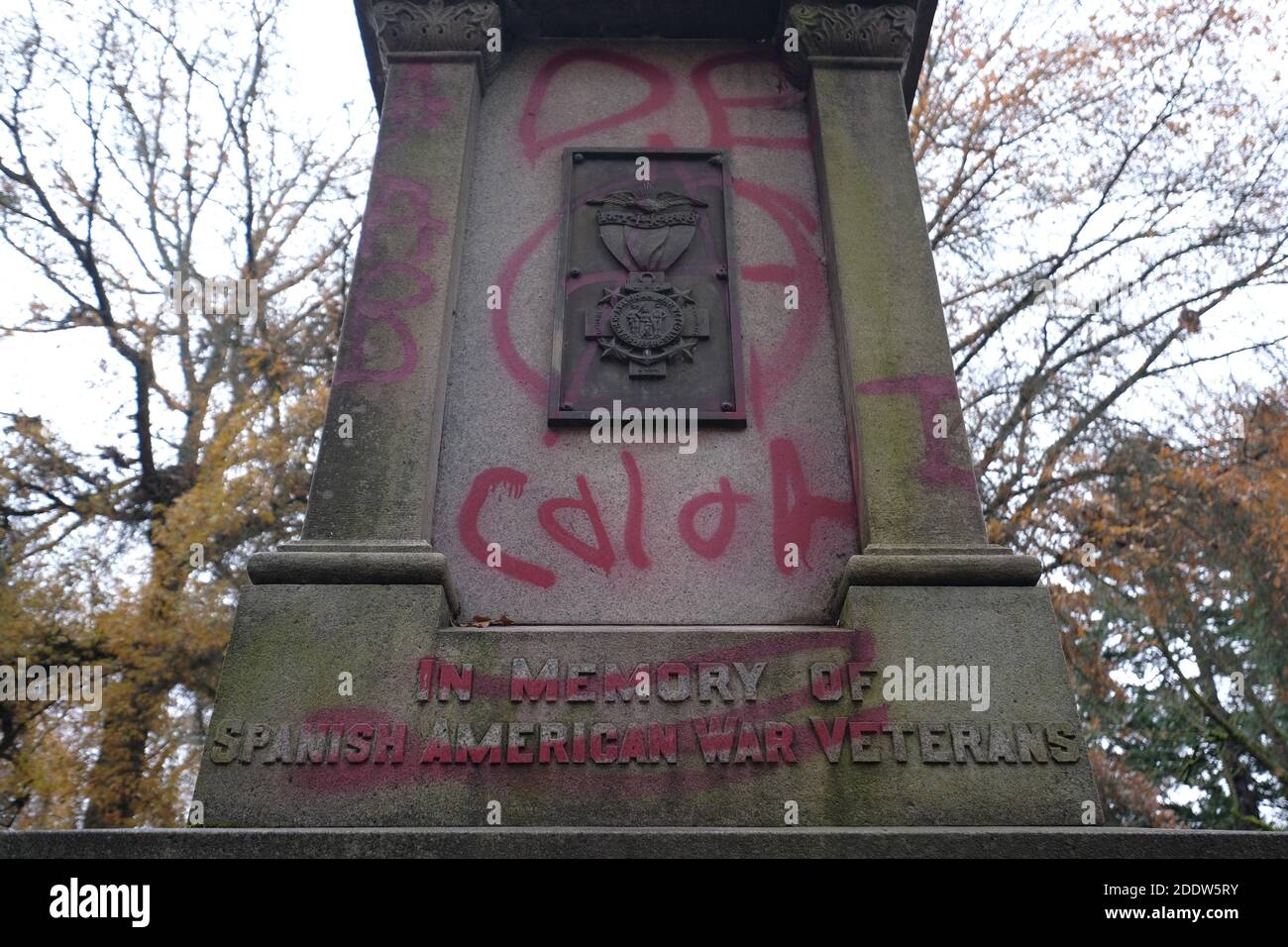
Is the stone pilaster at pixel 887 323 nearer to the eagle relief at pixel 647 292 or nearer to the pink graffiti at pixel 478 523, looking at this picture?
the eagle relief at pixel 647 292

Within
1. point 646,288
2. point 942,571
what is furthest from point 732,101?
point 942,571

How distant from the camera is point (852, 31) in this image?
6.43m

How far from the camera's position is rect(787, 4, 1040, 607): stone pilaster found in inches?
189

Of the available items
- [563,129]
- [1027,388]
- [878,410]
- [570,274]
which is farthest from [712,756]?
[1027,388]

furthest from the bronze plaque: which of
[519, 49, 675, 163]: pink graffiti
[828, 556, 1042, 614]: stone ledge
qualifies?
[828, 556, 1042, 614]: stone ledge

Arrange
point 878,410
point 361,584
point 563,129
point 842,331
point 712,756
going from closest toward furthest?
1. point 712,756
2. point 361,584
3. point 878,410
4. point 842,331
5. point 563,129

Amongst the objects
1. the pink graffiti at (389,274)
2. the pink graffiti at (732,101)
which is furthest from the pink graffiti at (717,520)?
the pink graffiti at (732,101)

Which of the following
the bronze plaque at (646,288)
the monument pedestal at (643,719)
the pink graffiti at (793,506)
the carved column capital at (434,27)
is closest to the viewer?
the monument pedestal at (643,719)

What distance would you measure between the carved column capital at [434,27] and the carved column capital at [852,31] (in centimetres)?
179

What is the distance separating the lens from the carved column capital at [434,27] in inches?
251

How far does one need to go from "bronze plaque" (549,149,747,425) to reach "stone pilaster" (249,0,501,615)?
63 centimetres
